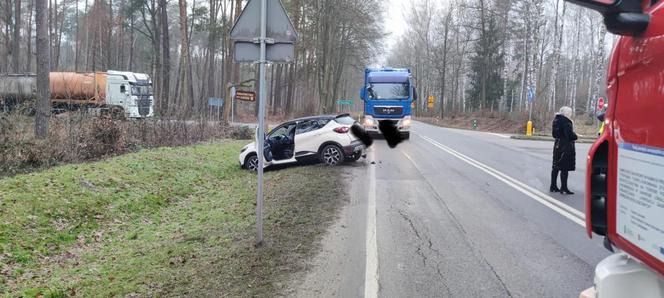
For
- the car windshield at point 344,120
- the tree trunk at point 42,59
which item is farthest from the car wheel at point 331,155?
the tree trunk at point 42,59

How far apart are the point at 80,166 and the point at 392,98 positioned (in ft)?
53.5

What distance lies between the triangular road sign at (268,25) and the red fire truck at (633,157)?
4455 millimetres

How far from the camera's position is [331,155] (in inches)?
563

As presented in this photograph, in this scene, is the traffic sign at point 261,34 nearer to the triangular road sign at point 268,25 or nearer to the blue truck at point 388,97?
the triangular road sign at point 268,25

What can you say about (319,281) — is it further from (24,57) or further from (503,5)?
(24,57)

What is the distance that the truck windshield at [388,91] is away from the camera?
24.9m

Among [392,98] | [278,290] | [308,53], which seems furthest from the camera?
[308,53]

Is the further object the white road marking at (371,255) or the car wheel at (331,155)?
the car wheel at (331,155)

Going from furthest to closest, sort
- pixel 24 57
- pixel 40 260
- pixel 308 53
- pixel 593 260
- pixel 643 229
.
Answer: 1. pixel 24 57
2. pixel 308 53
3. pixel 40 260
4. pixel 593 260
5. pixel 643 229

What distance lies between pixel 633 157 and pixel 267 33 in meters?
4.93

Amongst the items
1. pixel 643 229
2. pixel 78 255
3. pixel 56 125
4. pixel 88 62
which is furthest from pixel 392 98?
pixel 88 62

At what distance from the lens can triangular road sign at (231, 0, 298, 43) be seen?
627 centimetres

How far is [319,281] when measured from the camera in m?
5.23

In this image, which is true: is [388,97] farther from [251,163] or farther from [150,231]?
[150,231]
